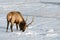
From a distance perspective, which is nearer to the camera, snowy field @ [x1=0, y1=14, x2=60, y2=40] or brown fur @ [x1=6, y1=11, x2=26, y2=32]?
snowy field @ [x1=0, y1=14, x2=60, y2=40]

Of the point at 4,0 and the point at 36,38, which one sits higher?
the point at 36,38

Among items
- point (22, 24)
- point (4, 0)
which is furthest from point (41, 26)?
point (4, 0)

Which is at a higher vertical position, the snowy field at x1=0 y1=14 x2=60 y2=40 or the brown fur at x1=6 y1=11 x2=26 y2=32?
the brown fur at x1=6 y1=11 x2=26 y2=32

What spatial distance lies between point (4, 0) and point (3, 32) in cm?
1787

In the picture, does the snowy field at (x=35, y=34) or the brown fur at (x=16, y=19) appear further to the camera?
the brown fur at (x=16, y=19)

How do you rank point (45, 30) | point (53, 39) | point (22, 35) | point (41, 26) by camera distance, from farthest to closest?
1. point (41, 26)
2. point (45, 30)
3. point (22, 35)
4. point (53, 39)

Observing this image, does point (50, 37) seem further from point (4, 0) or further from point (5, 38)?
point (4, 0)

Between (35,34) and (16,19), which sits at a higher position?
(16,19)

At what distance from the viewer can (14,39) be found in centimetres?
1036

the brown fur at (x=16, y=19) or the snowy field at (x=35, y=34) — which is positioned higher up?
the brown fur at (x=16, y=19)

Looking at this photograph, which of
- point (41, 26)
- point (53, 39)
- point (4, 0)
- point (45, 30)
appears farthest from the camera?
point (4, 0)

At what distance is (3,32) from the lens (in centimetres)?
1177

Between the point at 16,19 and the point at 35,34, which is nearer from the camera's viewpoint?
the point at 35,34

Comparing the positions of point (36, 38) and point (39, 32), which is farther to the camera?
point (39, 32)
